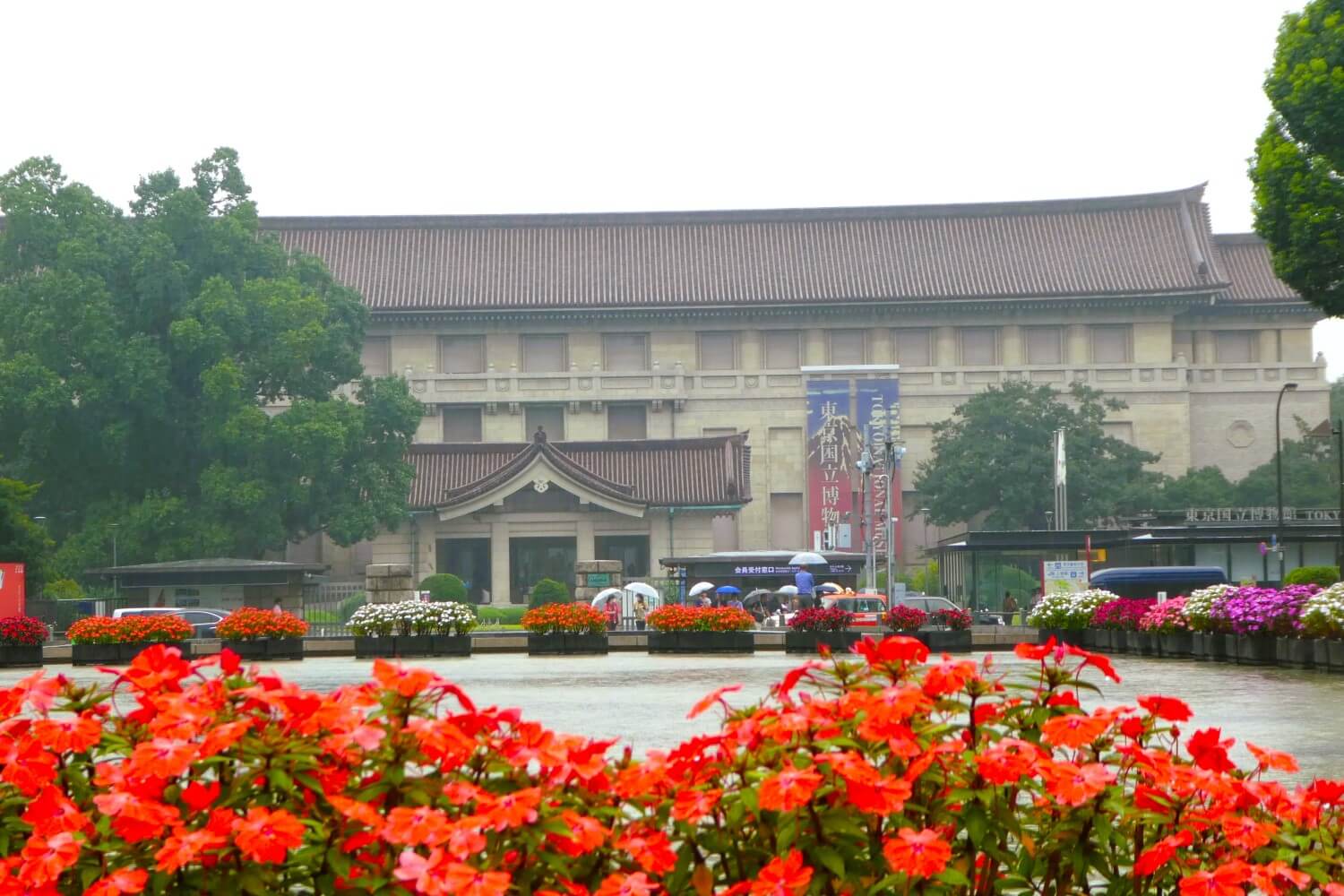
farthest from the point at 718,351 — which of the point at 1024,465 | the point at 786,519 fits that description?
the point at 1024,465

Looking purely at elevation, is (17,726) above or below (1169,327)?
below

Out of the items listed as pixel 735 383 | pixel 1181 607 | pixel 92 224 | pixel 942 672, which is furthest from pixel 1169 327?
pixel 942 672

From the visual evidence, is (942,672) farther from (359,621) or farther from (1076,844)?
(359,621)

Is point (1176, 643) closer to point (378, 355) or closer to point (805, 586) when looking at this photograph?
point (805, 586)

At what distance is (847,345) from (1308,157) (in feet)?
170

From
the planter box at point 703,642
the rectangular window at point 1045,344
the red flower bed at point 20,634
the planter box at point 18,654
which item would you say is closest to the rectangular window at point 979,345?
the rectangular window at point 1045,344

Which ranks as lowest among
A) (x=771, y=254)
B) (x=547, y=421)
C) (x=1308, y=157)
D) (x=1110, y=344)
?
(x=1308, y=157)

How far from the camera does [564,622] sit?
1359 inches

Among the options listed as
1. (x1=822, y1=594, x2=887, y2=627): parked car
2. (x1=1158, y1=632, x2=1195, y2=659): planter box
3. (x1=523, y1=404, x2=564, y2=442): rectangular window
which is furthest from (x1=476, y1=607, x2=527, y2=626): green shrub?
(x1=1158, y1=632, x2=1195, y2=659): planter box

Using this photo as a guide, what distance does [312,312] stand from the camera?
192 feet

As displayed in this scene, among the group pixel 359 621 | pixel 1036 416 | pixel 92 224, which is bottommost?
pixel 359 621

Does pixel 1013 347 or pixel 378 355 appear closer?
pixel 1013 347

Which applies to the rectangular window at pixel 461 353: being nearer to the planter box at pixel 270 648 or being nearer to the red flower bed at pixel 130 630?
the planter box at pixel 270 648

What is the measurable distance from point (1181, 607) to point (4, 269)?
4325 centimetres
